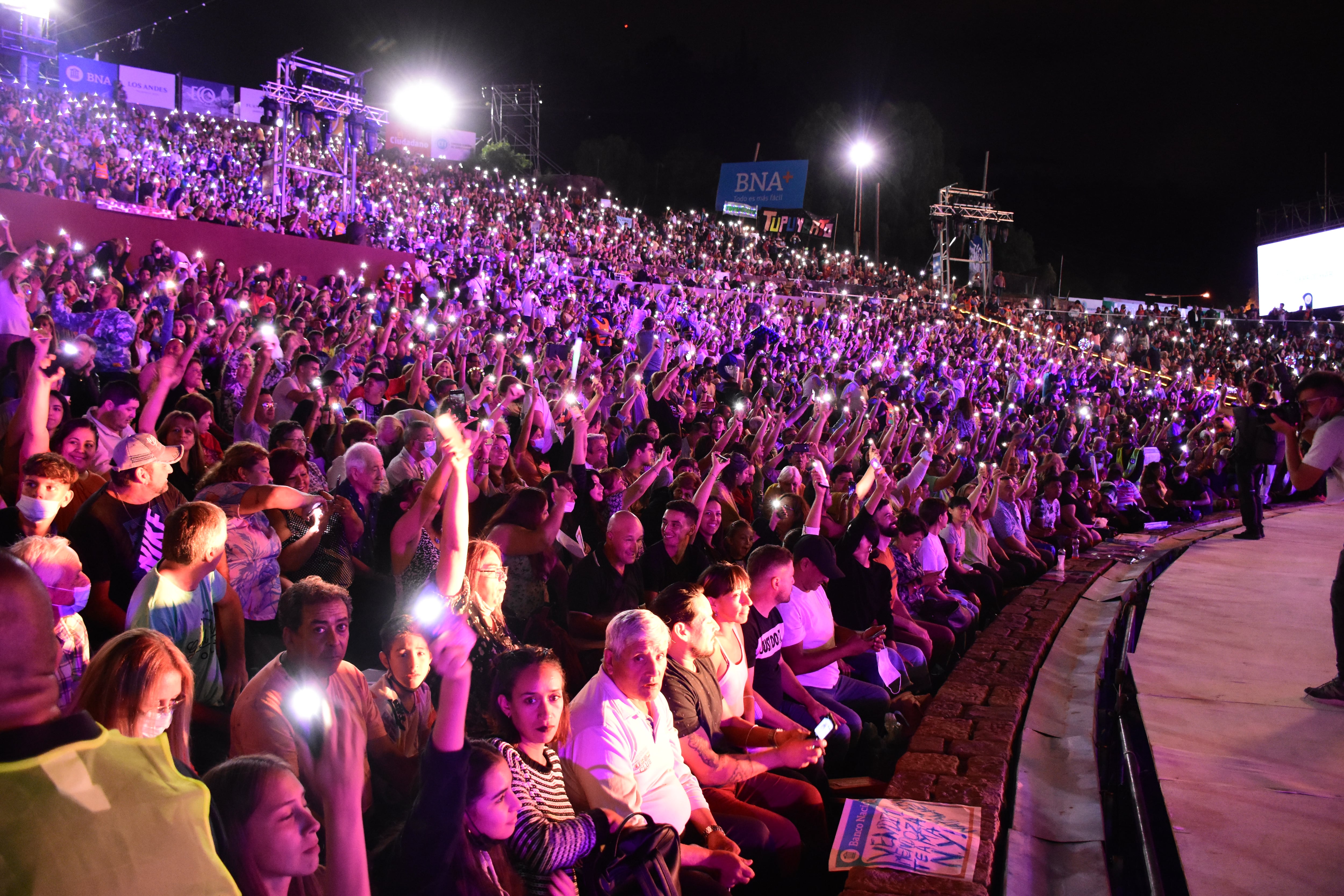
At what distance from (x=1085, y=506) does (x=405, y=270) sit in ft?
35.3

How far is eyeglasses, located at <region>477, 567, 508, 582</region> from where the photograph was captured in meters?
3.14

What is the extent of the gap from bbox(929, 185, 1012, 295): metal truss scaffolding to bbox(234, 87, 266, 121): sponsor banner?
96.4 feet

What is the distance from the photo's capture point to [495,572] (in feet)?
10.4

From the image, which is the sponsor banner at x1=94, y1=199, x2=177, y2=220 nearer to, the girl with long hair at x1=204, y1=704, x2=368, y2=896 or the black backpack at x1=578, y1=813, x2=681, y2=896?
the black backpack at x1=578, y1=813, x2=681, y2=896

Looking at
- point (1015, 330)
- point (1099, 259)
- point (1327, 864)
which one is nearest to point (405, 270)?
point (1327, 864)

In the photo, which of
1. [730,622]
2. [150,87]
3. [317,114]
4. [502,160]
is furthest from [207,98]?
[730,622]

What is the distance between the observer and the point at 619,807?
105 inches

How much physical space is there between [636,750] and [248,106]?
1775 inches

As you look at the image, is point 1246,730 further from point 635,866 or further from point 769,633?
point 635,866

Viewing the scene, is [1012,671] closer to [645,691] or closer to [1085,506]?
[645,691]

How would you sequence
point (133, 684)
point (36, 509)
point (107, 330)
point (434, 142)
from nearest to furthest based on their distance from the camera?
1. point (133, 684)
2. point (36, 509)
3. point (107, 330)
4. point (434, 142)

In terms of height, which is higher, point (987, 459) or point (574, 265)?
point (574, 265)

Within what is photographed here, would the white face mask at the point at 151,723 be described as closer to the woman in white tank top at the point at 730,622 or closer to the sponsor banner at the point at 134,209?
the woman in white tank top at the point at 730,622

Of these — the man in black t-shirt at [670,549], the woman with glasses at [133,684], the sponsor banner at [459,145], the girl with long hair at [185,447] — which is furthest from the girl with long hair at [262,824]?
the sponsor banner at [459,145]
